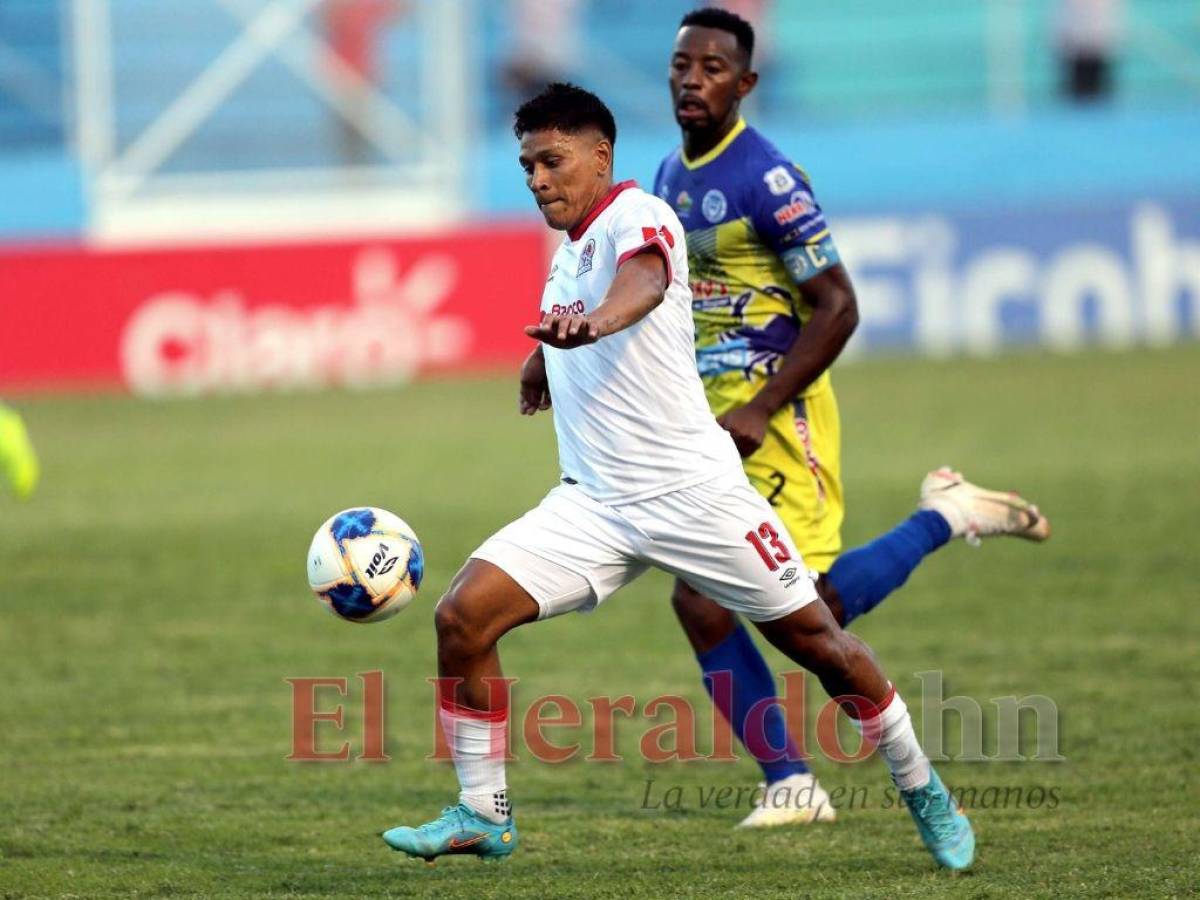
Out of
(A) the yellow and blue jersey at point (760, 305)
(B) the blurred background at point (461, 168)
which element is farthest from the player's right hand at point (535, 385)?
(B) the blurred background at point (461, 168)

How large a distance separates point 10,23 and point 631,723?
68.1 ft

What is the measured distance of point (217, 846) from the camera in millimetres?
5973

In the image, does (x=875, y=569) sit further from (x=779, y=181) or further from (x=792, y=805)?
(x=779, y=181)

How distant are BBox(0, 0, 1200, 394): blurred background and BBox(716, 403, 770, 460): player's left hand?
14.0m

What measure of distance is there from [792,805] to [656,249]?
6.50ft

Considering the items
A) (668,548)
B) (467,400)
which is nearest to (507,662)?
(668,548)

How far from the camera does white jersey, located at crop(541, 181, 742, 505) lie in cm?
548

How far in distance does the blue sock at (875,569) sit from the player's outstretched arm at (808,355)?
62 centimetres

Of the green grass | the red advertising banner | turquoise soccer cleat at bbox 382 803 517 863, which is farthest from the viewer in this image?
the red advertising banner

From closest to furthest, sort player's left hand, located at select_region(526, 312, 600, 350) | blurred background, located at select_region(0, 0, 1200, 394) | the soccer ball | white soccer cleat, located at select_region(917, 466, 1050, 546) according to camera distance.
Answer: player's left hand, located at select_region(526, 312, 600, 350) → the soccer ball → white soccer cleat, located at select_region(917, 466, 1050, 546) → blurred background, located at select_region(0, 0, 1200, 394)

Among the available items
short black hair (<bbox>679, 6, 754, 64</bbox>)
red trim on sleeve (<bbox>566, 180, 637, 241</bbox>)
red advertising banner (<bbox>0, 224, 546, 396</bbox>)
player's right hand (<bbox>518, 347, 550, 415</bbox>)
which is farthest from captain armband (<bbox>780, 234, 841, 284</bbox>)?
red advertising banner (<bbox>0, 224, 546, 396</bbox>)

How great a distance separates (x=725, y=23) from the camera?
6715 millimetres

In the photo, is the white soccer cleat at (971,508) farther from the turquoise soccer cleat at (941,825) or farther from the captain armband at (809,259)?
the turquoise soccer cleat at (941,825)

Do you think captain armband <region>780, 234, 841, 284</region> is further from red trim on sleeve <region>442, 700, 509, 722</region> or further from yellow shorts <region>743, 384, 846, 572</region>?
red trim on sleeve <region>442, 700, 509, 722</region>
